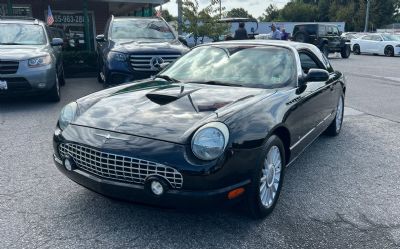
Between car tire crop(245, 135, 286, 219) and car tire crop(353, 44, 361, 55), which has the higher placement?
car tire crop(245, 135, 286, 219)

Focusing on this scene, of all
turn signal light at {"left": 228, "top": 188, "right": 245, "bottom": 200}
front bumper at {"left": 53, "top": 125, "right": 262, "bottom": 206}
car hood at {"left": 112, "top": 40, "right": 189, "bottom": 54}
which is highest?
car hood at {"left": 112, "top": 40, "right": 189, "bottom": 54}

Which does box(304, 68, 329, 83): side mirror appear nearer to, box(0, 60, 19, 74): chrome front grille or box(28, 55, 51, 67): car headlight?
box(28, 55, 51, 67): car headlight

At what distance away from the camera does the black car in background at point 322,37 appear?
70.6 ft

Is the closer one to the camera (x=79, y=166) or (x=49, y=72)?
(x=79, y=166)

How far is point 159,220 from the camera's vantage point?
10.2 ft

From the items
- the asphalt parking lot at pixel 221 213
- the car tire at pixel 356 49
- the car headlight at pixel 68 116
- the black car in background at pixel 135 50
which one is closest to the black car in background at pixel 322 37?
the car tire at pixel 356 49

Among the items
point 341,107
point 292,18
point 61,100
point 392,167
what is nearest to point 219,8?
point 61,100

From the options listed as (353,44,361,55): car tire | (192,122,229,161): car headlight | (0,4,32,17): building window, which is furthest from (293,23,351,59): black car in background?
(192,122,229,161): car headlight

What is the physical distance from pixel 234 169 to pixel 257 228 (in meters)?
0.61

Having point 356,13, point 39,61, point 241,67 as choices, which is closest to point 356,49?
point 39,61

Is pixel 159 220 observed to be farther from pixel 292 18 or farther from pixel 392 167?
pixel 292 18

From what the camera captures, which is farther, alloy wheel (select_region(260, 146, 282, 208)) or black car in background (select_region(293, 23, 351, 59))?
black car in background (select_region(293, 23, 351, 59))

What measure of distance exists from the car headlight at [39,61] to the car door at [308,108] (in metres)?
4.95

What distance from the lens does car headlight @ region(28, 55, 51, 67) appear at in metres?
7.17
